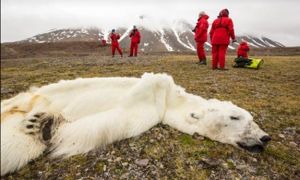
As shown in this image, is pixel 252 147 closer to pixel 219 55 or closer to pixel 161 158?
pixel 161 158

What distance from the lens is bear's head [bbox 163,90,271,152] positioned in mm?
4582

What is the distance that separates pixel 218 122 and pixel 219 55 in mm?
7935

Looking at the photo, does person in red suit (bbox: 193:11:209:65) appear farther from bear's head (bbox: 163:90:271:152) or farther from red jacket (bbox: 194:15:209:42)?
bear's head (bbox: 163:90:271:152)

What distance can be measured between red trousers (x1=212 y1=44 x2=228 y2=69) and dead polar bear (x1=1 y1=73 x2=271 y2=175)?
7.45 m

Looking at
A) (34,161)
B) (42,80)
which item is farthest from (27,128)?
(42,80)

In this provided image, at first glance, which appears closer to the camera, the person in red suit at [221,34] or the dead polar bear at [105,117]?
the dead polar bear at [105,117]

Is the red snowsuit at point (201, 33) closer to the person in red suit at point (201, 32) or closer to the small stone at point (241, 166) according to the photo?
the person in red suit at point (201, 32)

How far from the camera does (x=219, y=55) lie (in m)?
12.2

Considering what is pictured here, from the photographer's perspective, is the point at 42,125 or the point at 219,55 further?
the point at 219,55

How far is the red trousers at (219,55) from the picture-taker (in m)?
12.1

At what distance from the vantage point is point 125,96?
457cm

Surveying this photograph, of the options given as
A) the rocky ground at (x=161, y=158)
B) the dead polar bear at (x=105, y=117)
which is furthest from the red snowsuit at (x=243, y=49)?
the dead polar bear at (x=105, y=117)

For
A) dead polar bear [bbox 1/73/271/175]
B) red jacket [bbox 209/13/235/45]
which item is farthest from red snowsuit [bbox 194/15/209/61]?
dead polar bear [bbox 1/73/271/175]

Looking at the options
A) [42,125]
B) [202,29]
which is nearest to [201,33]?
[202,29]
